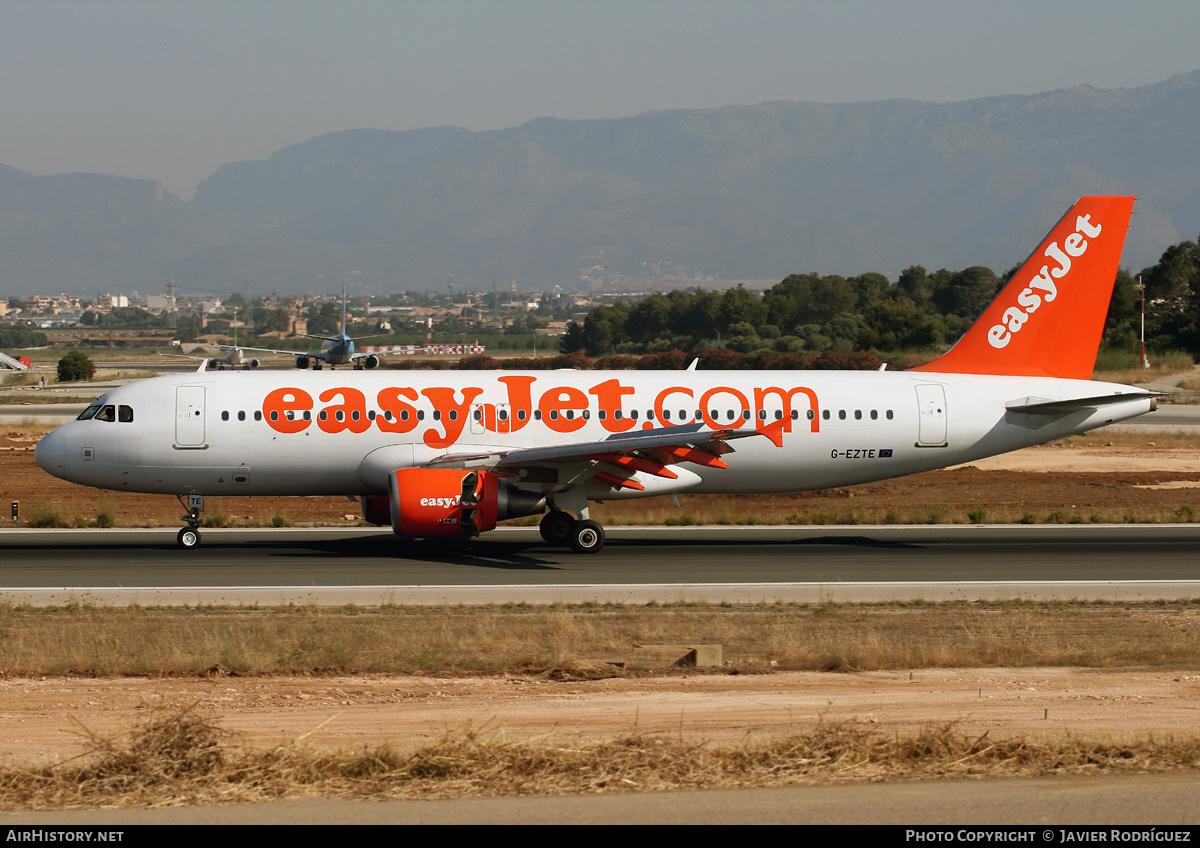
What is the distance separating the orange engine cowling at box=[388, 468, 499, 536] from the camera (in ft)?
84.7

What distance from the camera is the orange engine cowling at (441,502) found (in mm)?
25812

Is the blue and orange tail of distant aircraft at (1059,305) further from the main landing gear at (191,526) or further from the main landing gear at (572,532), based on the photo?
the main landing gear at (191,526)

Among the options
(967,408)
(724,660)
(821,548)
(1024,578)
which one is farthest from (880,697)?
(967,408)

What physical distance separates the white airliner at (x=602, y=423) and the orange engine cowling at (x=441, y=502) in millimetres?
82

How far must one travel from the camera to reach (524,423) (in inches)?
1130

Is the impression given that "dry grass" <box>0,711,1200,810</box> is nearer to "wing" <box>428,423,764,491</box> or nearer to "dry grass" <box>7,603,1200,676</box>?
"dry grass" <box>7,603,1200,676</box>

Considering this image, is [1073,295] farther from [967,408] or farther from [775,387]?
[775,387]

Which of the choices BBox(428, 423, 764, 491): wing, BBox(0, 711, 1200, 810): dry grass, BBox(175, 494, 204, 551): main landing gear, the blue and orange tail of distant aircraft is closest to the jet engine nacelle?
BBox(428, 423, 764, 491): wing

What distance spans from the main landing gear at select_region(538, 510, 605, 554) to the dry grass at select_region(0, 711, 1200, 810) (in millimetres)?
15752

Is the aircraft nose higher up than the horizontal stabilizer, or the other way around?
the horizontal stabilizer

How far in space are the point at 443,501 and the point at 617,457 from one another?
4.06 meters

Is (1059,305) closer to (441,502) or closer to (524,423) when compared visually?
(524,423)

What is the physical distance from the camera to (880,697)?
14750 millimetres

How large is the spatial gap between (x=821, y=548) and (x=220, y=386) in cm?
1512
